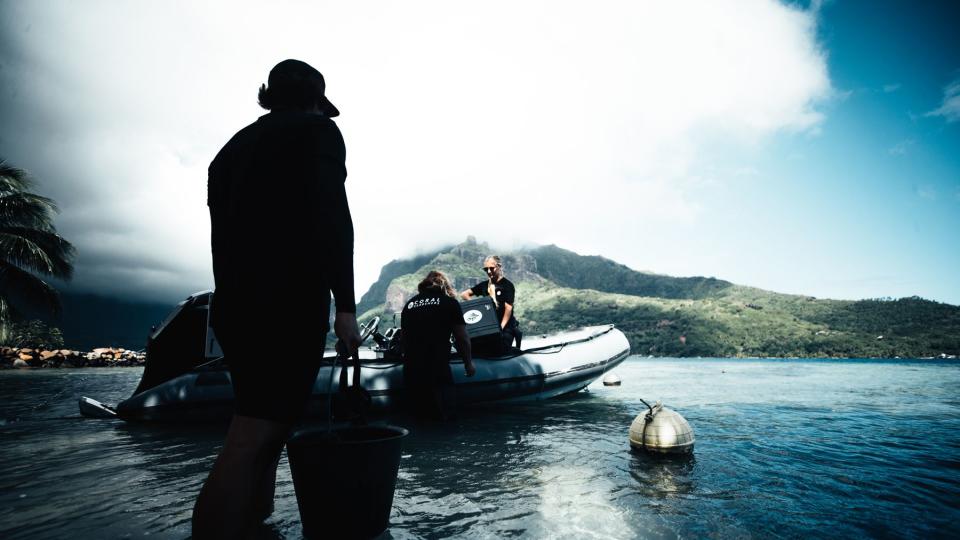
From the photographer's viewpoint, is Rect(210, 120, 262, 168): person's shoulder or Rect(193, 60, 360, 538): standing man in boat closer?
Rect(193, 60, 360, 538): standing man in boat

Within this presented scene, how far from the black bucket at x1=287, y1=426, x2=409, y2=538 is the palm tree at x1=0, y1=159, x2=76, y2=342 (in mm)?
20906

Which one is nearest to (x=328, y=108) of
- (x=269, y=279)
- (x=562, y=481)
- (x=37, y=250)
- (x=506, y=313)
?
(x=269, y=279)

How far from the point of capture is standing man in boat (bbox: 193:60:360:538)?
1.50 m

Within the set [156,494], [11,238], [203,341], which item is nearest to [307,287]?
[156,494]

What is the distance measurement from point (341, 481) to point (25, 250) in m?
21.4

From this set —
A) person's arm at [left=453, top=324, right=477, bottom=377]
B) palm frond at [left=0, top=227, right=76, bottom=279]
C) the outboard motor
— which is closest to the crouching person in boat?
person's arm at [left=453, top=324, right=477, bottom=377]

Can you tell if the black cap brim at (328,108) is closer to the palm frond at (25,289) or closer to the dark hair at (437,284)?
the dark hair at (437,284)

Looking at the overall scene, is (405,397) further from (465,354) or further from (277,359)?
(277,359)

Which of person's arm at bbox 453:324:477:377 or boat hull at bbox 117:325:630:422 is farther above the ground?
person's arm at bbox 453:324:477:377

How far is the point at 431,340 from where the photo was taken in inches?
218

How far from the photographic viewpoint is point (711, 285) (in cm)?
14425

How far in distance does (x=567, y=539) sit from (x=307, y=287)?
5.98ft

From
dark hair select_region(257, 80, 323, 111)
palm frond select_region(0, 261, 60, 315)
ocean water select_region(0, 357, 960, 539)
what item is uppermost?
palm frond select_region(0, 261, 60, 315)

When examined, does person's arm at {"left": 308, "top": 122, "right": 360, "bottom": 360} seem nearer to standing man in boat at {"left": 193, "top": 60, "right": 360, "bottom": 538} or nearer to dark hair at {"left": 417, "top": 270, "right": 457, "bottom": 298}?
standing man in boat at {"left": 193, "top": 60, "right": 360, "bottom": 538}
